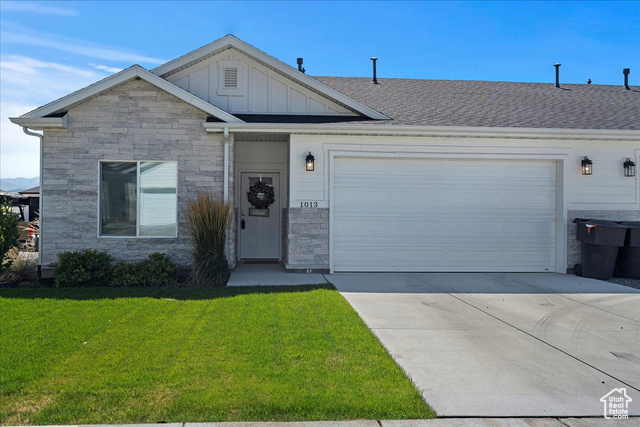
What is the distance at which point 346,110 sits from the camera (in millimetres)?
10812

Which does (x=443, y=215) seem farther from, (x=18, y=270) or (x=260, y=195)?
(x=18, y=270)

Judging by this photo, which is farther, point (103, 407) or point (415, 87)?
point (415, 87)

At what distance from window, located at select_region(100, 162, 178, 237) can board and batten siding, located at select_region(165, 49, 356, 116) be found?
212 centimetres

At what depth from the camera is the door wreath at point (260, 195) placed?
11461 mm

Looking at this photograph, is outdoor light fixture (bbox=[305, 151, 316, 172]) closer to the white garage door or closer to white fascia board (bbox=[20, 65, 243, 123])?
the white garage door

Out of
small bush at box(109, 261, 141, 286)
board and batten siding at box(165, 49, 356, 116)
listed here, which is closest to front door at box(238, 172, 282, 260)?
board and batten siding at box(165, 49, 356, 116)

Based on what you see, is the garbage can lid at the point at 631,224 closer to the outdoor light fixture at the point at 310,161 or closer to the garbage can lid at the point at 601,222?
the garbage can lid at the point at 601,222

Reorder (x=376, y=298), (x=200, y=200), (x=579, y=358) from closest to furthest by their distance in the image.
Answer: (x=579, y=358), (x=376, y=298), (x=200, y=200)

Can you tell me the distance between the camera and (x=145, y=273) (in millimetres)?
8648

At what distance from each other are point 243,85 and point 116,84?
8.80ft

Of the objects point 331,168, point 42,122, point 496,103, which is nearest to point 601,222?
point 496,103

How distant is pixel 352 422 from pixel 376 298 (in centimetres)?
418

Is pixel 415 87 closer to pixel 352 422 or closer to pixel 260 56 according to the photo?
pixel 260 56

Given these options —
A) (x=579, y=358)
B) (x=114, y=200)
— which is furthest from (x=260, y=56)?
(x=579, y=358)
